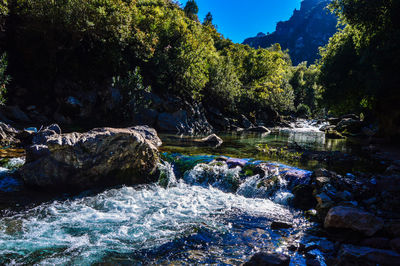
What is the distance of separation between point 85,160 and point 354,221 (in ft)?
27.1

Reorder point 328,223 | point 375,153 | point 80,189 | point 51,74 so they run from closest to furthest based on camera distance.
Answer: point 328,223 → point 80,189 → point 375,153 → point 51,74

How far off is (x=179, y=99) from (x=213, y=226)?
22186mm

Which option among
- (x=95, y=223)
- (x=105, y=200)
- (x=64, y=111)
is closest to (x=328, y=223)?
(x=95, y=223)

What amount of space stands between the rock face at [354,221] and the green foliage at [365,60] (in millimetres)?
12025

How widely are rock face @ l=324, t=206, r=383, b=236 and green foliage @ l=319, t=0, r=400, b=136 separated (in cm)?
1202

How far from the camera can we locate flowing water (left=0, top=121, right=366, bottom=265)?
455 centimetres

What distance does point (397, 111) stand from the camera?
55.4ft

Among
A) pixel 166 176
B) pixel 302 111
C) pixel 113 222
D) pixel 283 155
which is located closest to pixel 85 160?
pixel 113 222

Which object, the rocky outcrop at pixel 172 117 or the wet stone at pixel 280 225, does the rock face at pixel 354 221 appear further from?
the rocky outcrop at pixel 172 117

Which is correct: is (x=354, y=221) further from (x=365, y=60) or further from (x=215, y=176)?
(x=365, y=60)

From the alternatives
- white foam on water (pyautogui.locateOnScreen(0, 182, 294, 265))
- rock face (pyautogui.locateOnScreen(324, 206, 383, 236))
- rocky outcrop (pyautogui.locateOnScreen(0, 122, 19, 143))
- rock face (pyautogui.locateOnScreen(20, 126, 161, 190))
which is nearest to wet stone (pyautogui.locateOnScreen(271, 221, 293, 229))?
white foam on water (pyautogui.locateOnScreen(0, 182, 294, 265))

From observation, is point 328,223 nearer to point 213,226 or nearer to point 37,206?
point 213,226

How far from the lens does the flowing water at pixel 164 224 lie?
455 cm

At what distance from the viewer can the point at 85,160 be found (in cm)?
820
